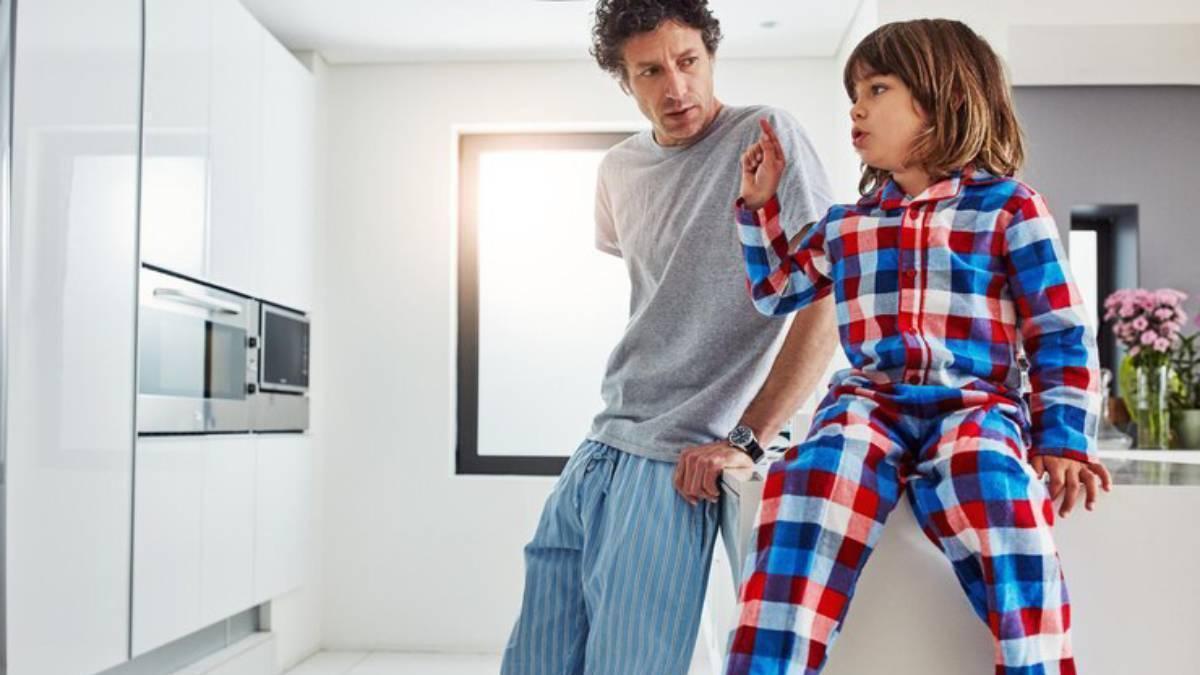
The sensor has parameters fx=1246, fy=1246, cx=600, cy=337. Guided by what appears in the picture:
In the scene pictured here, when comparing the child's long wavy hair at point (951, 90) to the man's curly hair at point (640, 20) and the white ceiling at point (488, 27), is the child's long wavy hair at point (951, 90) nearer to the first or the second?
the man's curly hair at point (640, 20)

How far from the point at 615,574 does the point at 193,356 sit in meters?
2.06

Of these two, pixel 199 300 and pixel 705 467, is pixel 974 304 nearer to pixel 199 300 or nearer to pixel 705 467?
pixel 705 467

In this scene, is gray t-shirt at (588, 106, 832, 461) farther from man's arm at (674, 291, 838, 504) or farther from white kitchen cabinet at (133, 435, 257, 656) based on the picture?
white kitchen cabinet at (133, 435, 257, 656)

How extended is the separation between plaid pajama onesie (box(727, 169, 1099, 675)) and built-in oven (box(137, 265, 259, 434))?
82.0 inches

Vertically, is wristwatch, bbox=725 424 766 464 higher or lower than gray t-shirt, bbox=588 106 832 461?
lower

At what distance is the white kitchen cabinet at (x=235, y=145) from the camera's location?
3.42 meters

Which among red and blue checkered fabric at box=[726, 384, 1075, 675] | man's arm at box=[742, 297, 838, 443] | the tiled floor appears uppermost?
man's arm at box=[742, 297, 838, 443]

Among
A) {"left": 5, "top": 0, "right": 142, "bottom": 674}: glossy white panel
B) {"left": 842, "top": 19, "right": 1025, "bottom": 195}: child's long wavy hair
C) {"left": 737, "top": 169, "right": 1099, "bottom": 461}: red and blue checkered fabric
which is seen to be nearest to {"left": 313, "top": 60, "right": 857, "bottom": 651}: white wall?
{"left": 5, "top": 0, "right": 142, "bottom": 674}: glossy white panel

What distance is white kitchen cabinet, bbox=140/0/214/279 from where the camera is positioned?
2.94 metres

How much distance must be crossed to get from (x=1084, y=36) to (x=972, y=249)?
101 inches

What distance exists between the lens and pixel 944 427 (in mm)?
1141

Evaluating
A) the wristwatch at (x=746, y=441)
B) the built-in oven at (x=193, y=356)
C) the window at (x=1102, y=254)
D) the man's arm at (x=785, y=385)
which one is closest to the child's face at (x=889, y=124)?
the man's arm at (x=785, y=385)

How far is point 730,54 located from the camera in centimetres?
447

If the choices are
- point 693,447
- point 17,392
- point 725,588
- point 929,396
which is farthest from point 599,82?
point 929,396
